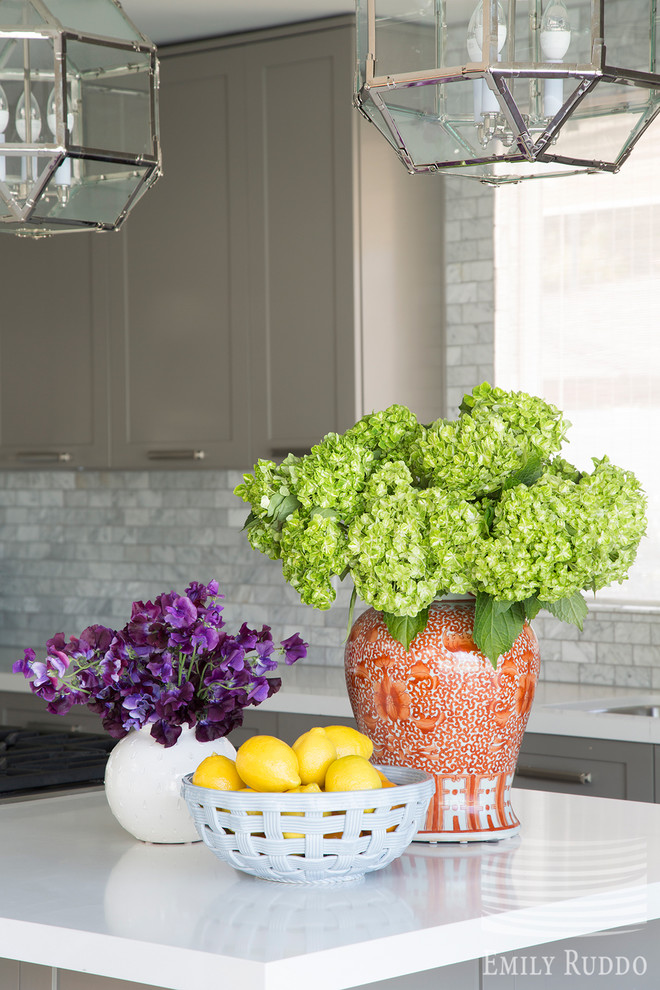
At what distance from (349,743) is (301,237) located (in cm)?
263

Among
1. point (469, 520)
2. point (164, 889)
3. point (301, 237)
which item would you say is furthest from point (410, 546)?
point (301, 237)

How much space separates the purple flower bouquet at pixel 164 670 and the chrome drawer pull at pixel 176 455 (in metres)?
2.41

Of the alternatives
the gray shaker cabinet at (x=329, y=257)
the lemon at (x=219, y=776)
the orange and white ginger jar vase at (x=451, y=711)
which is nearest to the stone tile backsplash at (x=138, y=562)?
the gray shaker cabinet at (x=329, y=257)

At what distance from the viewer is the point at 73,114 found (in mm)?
1869

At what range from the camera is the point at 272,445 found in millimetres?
4051

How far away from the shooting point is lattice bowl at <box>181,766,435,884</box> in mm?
1451

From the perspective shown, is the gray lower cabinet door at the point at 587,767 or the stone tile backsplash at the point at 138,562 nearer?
the gray lower cabinet door at the point at 587,767

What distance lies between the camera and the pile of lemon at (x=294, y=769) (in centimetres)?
150

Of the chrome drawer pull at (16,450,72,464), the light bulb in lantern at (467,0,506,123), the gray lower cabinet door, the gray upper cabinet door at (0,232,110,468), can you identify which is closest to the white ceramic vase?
the light bulb in lantern at (467,0,506,123)

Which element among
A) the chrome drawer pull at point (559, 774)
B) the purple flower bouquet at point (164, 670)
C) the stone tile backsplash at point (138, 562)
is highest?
the purple flower bouquet at point (164, 670)

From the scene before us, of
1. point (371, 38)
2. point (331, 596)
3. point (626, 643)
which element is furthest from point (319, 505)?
point (626, 643)

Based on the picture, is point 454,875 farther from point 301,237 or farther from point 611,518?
point 301,237

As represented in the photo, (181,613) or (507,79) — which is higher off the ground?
(507,79)

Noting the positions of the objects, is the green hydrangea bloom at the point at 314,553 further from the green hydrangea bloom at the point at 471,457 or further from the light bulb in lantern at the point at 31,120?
the light bulb in lantern at the point at 31,120
